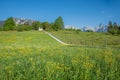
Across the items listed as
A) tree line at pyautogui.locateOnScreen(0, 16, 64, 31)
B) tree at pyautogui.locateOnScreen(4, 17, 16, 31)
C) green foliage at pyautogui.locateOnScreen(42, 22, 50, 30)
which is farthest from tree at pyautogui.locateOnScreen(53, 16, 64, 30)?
tree at pyautogui.locateOnScreen(4, 17, 16, 31)

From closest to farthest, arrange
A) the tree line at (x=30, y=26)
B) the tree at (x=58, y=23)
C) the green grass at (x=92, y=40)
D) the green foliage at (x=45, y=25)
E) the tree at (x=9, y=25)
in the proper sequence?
the green grass at (x=92, y=40), the tree at (x=9, y=25), the tree line at (x=30, y=26), the tree at (x=58, y=23), the green foliage at (x=45, y=25)

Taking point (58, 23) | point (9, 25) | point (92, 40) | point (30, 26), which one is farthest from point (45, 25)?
point (92, 40)

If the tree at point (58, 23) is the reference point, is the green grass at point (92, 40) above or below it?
below

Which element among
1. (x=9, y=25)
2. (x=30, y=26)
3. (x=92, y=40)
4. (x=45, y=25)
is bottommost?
(x=92, y=40)

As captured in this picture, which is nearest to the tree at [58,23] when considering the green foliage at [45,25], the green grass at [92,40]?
the green foliage at [45,25]

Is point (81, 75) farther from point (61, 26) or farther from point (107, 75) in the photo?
point (61, 26)

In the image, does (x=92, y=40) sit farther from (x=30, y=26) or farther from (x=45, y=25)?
(x=45, y=25)

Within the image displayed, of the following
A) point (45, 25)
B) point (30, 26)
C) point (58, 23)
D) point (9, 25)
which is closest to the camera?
point (9, 25)

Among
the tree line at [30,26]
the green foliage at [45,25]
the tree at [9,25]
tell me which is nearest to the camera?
the tree at [9,25]

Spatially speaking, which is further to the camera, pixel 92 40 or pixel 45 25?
pixel 45 25

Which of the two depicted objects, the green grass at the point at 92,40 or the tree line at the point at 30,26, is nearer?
the green grass at the point at 92,40

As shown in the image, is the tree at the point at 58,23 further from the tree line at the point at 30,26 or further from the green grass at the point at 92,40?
the green grass at the point at 92,40

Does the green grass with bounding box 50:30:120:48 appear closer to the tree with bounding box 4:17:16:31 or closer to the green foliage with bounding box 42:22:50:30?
the tree with bounding box 4:17:16:31

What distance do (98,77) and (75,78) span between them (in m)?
0.62
